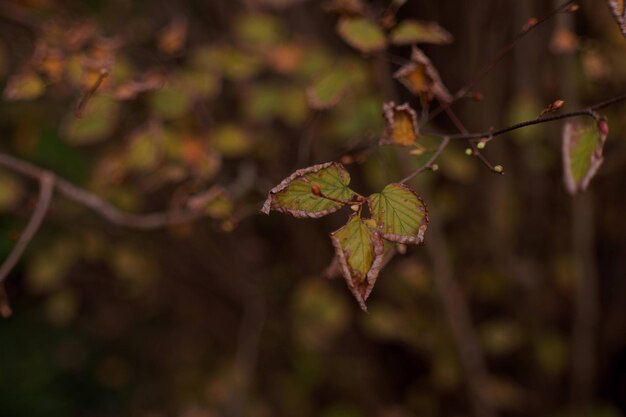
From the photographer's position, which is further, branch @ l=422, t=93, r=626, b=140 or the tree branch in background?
the tree branch in background

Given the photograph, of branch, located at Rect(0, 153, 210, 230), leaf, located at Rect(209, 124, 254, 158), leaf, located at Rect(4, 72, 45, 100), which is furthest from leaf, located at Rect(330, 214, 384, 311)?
leaf, located at Rect(209, 124, 254, 158)

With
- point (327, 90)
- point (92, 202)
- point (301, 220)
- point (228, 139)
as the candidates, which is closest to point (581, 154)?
point (327, 90)

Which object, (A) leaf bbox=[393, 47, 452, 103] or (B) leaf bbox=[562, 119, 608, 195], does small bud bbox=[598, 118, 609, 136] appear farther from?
(A) leaf bbox=[393, 47, 452, 103]

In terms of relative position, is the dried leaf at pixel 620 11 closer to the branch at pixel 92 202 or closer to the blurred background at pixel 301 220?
the blurred background at pixel 301 220

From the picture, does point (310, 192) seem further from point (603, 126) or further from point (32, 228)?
point (32, 228)

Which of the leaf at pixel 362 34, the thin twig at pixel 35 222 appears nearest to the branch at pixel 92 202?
the thin twig at pixel 35 222

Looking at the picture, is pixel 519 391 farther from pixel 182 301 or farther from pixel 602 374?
pixel 182 301
